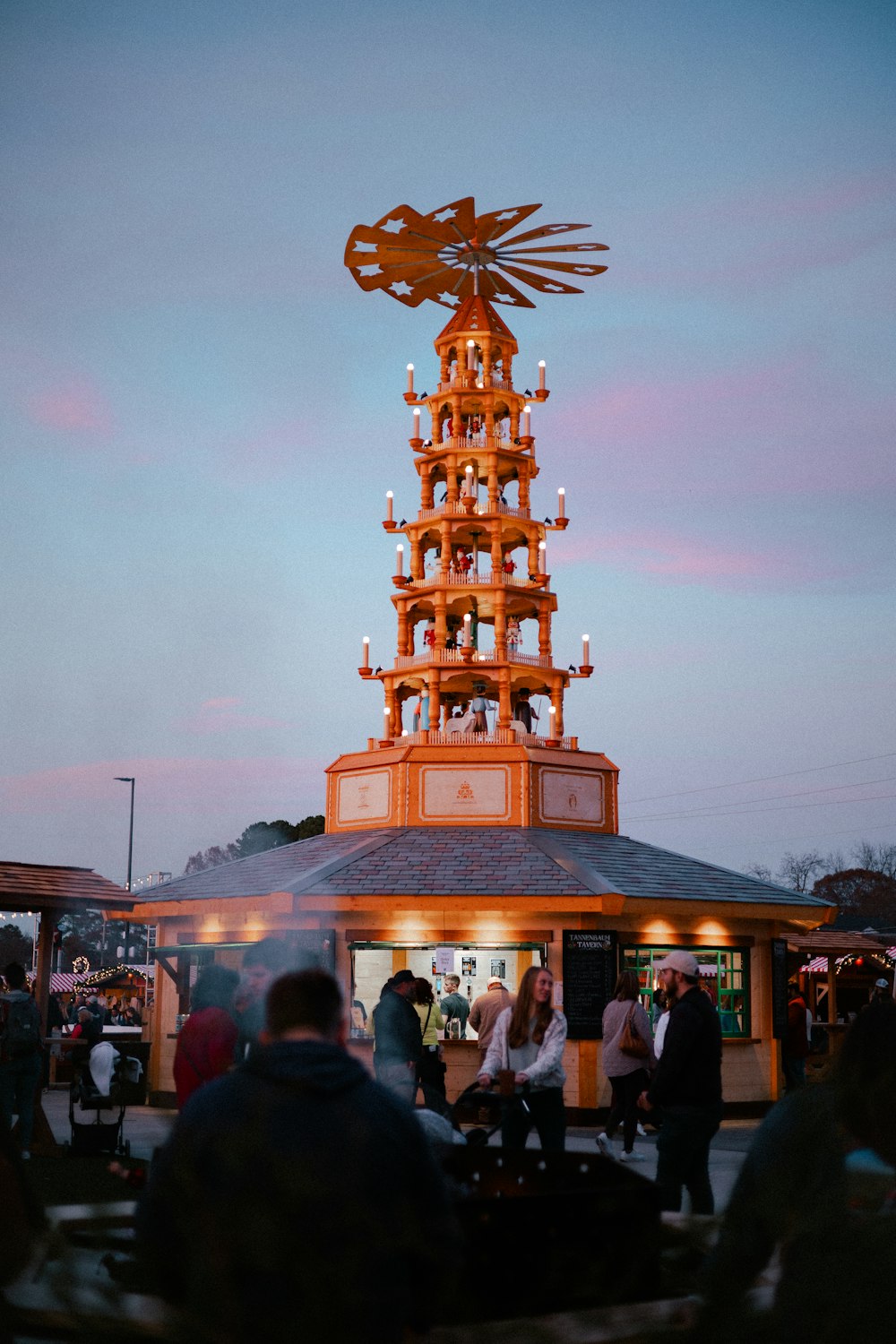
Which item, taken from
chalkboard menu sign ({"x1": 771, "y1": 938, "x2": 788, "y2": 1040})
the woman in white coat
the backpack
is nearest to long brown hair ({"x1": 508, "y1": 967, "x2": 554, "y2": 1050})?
the woman in white coat

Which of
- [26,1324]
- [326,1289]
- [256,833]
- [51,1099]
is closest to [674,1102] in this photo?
[26,1324]

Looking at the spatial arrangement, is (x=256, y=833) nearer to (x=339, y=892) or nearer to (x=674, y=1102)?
(x=339, y=892)

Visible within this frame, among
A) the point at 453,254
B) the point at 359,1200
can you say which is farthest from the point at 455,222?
the point at 359,1200

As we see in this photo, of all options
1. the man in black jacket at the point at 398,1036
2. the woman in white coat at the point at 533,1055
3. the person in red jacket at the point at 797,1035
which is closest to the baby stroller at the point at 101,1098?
the man in black jacket at the point at 398,1036

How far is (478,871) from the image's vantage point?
21.5 meters

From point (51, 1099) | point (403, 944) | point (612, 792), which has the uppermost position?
point (612, 792)

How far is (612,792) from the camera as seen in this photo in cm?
2572

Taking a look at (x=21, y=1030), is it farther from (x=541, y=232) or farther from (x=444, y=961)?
(x=541, y=232)

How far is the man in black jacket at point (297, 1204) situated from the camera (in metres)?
3.00

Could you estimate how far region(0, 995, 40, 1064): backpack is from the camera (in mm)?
13664

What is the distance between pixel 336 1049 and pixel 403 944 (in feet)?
60.6

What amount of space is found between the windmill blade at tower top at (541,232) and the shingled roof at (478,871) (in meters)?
10.9

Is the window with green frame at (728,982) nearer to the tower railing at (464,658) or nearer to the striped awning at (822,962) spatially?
the tower railing at (464,658)

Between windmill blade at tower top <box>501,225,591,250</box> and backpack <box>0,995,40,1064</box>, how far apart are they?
59.8ft
